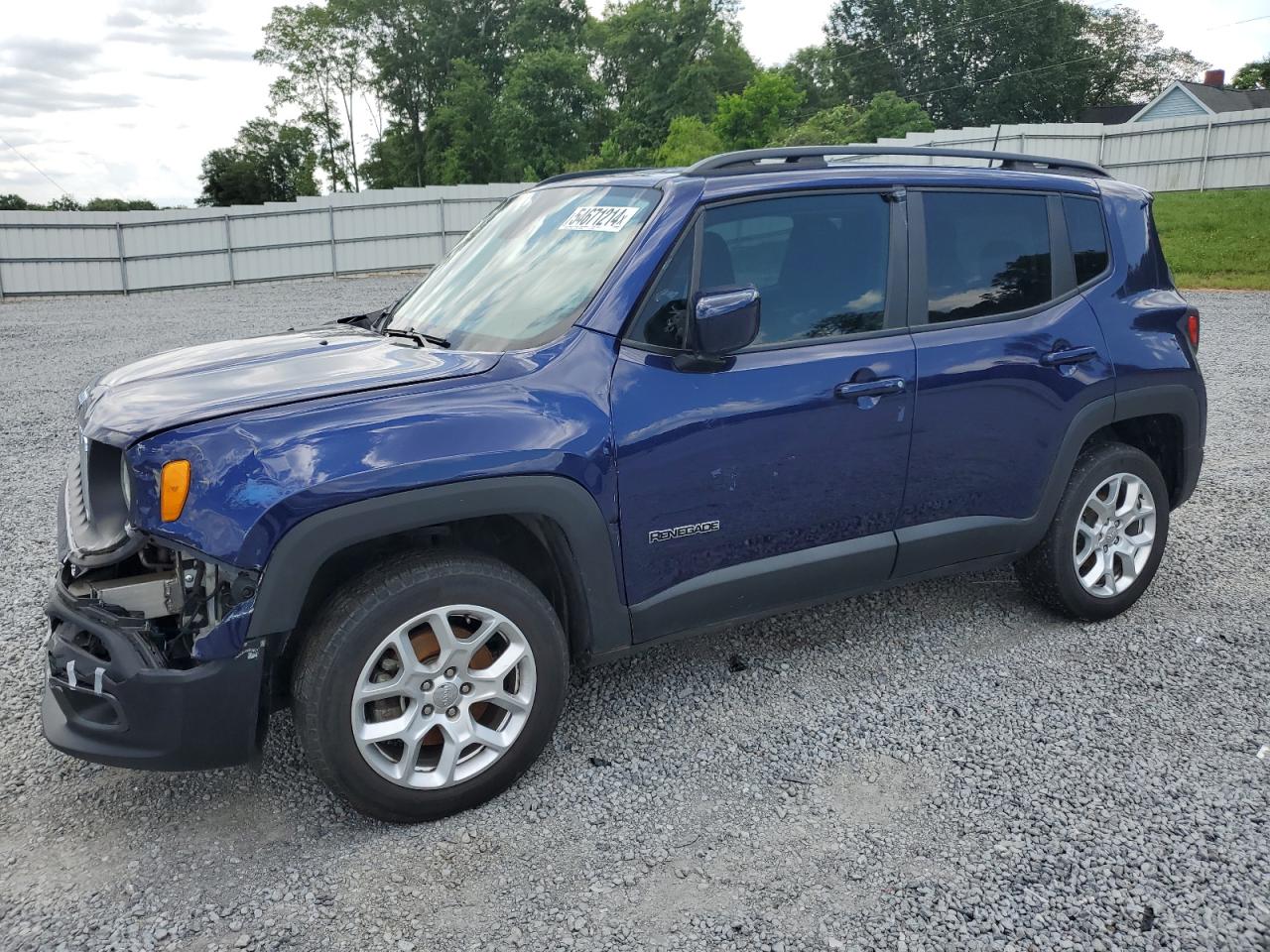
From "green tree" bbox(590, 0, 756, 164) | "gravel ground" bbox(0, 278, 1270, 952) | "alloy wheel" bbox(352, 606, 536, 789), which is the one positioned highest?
"green tree" bbox(590, 0, 756, 164)

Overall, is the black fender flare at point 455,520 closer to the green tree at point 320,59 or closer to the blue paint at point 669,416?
the blue paint at point 669,416

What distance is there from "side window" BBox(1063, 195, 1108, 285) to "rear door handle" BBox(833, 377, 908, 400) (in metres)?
1.15

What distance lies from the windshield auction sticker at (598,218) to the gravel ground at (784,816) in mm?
1738

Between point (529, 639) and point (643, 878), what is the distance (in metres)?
0.75

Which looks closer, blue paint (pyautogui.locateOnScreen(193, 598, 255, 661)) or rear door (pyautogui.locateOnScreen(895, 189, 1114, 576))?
blue paint (pyautogui.locateOnScreen(193, 598, 255, 661))

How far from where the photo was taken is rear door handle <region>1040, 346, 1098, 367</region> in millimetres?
4121

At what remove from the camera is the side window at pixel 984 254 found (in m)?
3.96

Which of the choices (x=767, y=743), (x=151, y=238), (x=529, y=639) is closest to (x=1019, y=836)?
(x=767, y=743)

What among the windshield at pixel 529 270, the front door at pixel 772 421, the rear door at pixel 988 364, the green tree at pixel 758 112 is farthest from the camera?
the green tree at pixel 758 112

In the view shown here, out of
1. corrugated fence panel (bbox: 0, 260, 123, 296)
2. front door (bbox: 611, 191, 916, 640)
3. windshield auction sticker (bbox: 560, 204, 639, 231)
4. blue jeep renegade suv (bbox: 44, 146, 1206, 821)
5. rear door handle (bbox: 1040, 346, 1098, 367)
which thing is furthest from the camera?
corrugated fence panel (bbox: 0, 260, 123, 296)

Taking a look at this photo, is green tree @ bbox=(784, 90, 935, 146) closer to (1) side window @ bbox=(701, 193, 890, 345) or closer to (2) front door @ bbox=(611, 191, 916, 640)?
(1) side window @ bbox=(701, 193, 890, 345)

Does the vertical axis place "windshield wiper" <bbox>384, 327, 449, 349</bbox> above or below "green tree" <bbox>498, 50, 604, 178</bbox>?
below

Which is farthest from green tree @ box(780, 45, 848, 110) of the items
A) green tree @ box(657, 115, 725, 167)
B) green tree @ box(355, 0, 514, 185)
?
green tree @ box(657, 115, 725, 167)

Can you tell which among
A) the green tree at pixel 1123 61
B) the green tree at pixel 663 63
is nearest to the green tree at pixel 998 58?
the green tree at pixel 1123 61
